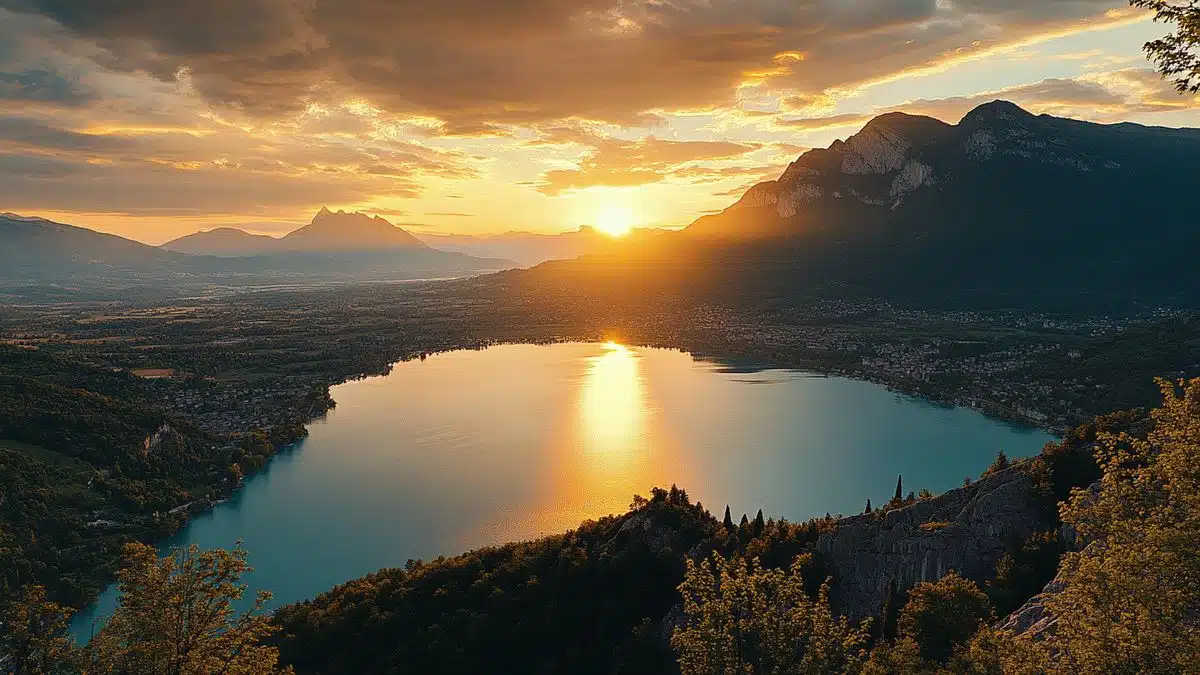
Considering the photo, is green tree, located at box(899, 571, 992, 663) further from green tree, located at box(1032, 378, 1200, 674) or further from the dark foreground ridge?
green tree, located at box(1032, 378, 1200, 674)

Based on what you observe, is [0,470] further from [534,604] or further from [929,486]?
[929,486]

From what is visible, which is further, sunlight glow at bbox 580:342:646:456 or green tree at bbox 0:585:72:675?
sunlight glow at bbox 580:342:646:456

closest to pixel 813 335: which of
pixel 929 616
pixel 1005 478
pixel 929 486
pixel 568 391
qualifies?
pixel 568 391

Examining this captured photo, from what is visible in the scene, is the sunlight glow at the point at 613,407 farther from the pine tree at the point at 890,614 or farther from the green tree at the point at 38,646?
the green tree at the point at 38,646

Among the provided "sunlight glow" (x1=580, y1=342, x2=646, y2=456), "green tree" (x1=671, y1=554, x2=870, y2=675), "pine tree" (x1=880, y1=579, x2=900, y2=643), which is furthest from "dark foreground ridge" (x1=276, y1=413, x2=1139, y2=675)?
"sunlight glow" (x1=580, y1=342, x2=646, y2=456)

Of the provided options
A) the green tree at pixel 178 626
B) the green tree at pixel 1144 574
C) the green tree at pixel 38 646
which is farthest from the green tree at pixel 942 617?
the green tree at pixel 38 646

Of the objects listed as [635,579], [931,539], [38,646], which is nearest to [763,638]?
[38,646]

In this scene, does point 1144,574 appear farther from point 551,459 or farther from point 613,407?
point 613,407
